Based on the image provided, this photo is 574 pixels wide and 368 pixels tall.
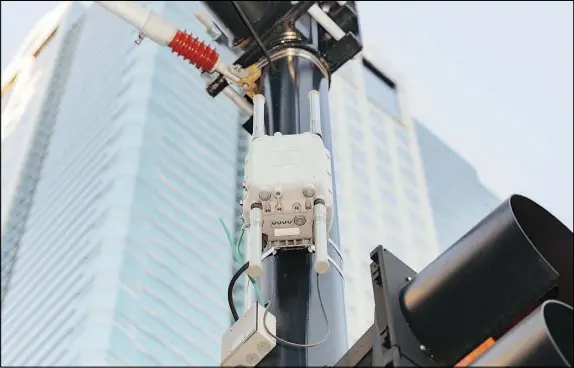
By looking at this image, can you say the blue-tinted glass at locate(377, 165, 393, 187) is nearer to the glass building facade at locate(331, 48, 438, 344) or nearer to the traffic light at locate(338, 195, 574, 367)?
the glass building facade at locate(331, 48, 438, 344)

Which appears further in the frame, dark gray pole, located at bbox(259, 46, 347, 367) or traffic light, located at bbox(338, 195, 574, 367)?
dark gray pole, located at bbox(259, 46, 347, 367)

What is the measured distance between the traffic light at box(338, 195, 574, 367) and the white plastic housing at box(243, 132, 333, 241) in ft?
2.08

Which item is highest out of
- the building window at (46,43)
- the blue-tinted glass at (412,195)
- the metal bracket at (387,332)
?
the metal bracket at (387,332)

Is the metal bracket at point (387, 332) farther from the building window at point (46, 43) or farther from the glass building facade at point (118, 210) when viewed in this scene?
the building window at point (46, 43)

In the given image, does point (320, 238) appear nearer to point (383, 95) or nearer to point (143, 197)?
point (143, 197)

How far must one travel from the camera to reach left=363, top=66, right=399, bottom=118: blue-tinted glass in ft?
87.4

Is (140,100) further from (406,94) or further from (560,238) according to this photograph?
(560,238)

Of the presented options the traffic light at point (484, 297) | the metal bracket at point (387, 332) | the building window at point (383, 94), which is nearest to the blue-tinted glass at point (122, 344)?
the building window at point (383, 94)

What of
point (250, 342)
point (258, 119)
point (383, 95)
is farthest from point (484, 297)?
point (383, 95)

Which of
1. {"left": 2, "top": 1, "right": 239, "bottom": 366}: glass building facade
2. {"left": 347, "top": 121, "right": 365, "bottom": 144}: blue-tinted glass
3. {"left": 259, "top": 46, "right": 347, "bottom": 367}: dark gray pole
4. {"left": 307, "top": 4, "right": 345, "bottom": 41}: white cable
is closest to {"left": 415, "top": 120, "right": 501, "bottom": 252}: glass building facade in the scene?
{"left": 347, "top": 121, "right": 365, "bottom": 144}: blue-tinted glass

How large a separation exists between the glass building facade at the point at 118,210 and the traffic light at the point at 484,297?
13814 mm

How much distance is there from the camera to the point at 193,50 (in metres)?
3.94

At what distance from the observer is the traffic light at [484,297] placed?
1.77 meters

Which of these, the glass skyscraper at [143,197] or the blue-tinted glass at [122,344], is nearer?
the blue-tinted glass at [122,344]
